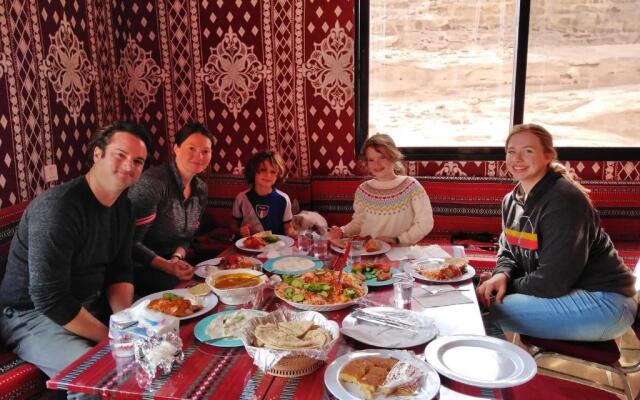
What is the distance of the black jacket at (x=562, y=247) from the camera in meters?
2.11

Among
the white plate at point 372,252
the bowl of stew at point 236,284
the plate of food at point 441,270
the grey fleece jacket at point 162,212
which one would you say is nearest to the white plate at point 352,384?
the bowl of stew at point 236,284

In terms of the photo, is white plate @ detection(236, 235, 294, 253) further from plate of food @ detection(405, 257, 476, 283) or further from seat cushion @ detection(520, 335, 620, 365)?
seat cushion @ detection(520, 335, 620, 365)

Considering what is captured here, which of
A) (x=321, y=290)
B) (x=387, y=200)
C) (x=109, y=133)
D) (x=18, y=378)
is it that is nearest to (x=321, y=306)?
(x=321, y=290)

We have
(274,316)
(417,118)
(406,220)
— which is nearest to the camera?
(274,316)

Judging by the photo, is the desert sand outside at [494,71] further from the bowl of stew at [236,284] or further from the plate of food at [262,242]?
the bowl of stew at [236,284]

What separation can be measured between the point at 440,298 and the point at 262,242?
1051 mm

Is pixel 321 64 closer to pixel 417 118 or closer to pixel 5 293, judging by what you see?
pixel 417 118

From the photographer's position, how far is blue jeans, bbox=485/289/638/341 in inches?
82.3

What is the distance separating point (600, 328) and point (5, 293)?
97.7 inches

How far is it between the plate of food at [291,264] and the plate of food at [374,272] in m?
0.17

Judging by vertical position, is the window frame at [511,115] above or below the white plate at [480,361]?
above

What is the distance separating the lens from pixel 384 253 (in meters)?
2.45

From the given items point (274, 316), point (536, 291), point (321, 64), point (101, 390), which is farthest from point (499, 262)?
point (321, 64)

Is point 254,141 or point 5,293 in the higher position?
point 254,141
